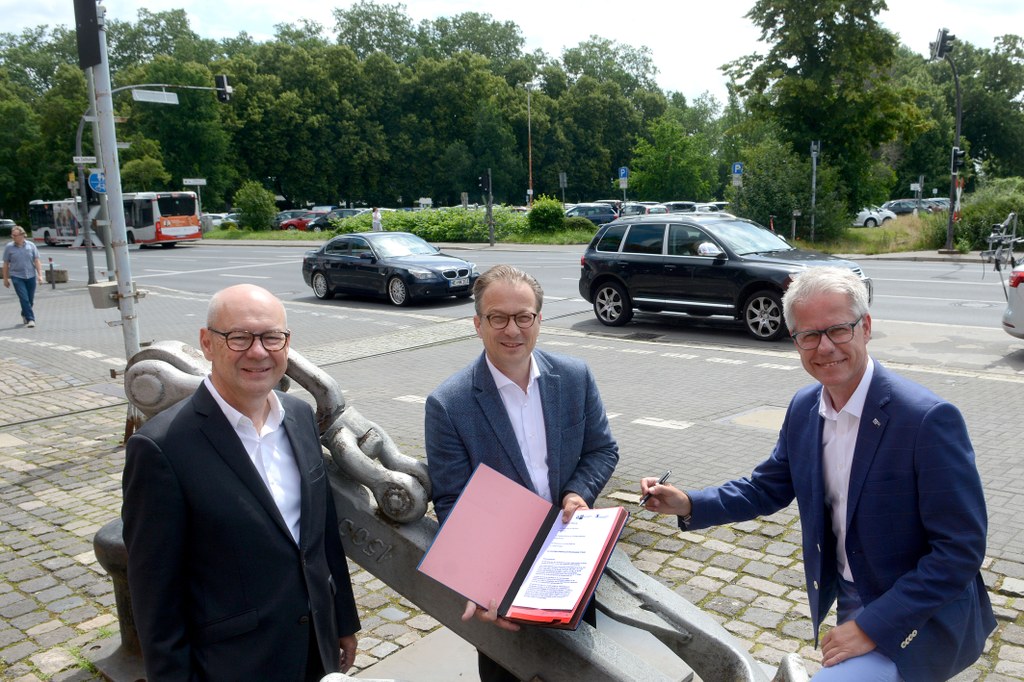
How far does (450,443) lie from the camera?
2648 millimetres

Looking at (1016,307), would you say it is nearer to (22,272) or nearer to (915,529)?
(915,529)

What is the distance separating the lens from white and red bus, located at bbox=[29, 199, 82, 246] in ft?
163

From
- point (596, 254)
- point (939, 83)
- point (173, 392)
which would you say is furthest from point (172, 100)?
point (939, 83)

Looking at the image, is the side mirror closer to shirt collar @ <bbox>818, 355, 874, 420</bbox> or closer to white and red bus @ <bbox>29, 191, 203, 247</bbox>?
shirt collar @ <bbox>818, 355, 874, 420</bbox>

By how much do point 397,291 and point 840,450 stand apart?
16.8 m

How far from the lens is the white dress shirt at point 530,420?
270 centimetres

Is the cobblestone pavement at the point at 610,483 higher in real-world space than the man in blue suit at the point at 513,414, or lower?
lower

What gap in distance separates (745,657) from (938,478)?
0.81 meters

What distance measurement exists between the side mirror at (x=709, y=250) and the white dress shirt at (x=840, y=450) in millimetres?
11473

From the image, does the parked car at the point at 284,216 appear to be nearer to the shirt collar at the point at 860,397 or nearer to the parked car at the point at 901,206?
the parked car at the point at 901,206

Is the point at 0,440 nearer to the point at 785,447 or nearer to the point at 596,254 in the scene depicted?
the point at 785,447

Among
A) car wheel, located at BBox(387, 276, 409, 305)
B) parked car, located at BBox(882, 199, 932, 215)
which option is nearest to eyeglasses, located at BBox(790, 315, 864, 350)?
car wheel, located at BBox(387, 276, 409, 305)

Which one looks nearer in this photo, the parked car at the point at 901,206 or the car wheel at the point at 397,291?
the car wheel at the point at 397,291

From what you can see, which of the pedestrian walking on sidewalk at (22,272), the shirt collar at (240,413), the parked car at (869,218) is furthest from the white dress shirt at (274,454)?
the parked car at (869,218)
